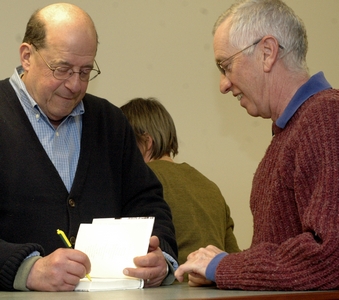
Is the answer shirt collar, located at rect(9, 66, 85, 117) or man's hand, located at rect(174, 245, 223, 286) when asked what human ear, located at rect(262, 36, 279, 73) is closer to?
man's hand, located at rect(174, 245, 223, 286)

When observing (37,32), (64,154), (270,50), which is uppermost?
(37,32)

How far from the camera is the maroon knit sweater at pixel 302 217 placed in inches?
58.7

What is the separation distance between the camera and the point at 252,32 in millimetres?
1942

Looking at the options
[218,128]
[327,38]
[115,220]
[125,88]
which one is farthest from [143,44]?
[115,220]

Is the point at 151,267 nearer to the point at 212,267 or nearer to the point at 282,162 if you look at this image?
the point at 212,267

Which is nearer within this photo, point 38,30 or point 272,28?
point 272,28

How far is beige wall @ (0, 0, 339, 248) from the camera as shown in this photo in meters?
3.77

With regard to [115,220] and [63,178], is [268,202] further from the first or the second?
[63,178]

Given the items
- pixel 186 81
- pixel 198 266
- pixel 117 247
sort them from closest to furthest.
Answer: pixel 198 266 < pixel 117 247 < pixel 186 81

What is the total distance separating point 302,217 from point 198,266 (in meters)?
0.32

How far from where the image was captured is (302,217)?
163 centimetres

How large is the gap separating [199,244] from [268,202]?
126cm

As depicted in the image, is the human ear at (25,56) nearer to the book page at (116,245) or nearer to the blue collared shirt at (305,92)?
the book page at (116,245)

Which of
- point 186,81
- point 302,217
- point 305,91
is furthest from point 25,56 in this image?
point 186,81
